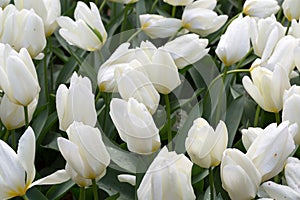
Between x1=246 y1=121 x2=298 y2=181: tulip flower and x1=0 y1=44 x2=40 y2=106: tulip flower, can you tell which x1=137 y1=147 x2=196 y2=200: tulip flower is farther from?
x1=0 y1=44 x2=40 y2=106: tulip flower

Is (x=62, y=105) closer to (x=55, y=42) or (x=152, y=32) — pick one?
(x=152, y=32)

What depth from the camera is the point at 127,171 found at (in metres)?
1.11

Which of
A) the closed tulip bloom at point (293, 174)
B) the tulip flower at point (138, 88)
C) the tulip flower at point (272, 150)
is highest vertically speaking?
the tulip flower at point (138, 88)

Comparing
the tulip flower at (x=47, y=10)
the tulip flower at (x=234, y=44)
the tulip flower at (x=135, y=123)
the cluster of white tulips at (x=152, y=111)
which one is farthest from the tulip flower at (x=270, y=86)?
the tulip flower at (x=47, y=10)

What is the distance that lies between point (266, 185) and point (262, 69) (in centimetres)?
21

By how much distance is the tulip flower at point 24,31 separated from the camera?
1.20 meters

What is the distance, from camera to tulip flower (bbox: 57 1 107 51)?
125 centimetres

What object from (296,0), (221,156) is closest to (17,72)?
(221,156)

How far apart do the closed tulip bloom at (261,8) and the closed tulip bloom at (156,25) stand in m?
0.16

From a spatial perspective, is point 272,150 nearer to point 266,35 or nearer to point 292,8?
point 266,35

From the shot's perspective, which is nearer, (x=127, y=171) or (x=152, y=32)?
(x=127, y=171)

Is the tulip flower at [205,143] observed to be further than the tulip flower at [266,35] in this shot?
No

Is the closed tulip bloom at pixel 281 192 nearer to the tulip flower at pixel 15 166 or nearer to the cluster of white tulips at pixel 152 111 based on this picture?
the cluster of white tulips at pixel 152 111

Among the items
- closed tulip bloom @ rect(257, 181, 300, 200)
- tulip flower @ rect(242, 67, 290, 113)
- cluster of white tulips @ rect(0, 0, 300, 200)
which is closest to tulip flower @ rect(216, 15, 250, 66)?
cluster of white tulips @ rect(0, 0, 300, 200)
